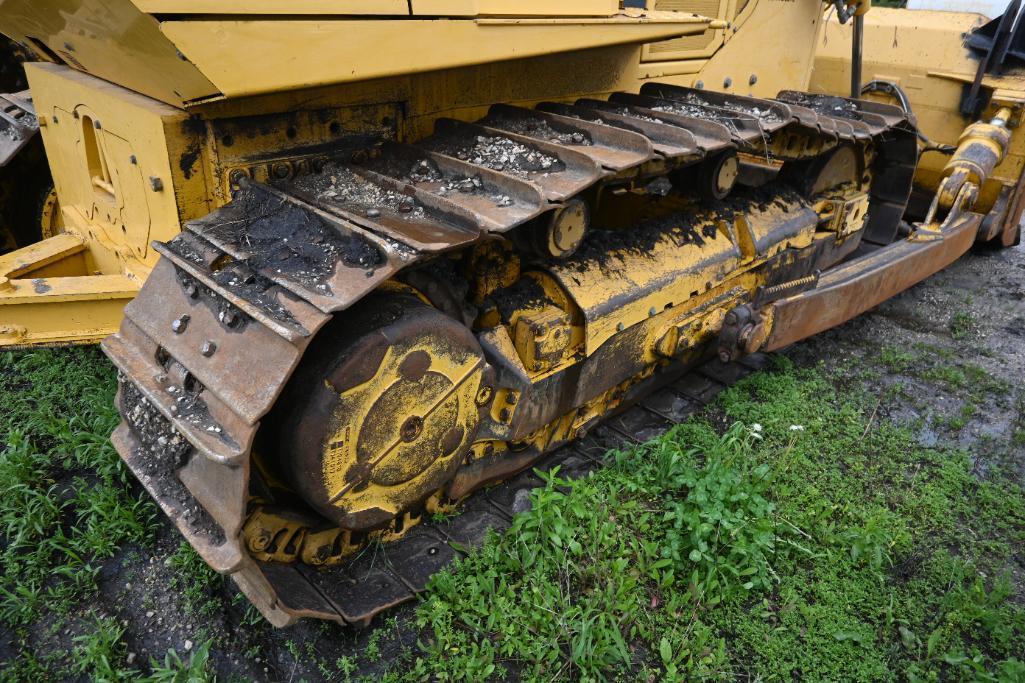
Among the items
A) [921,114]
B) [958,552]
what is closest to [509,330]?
[958,552]

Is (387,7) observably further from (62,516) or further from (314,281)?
(62,516)

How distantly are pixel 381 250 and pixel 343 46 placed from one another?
24.4 inches

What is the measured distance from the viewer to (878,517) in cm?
283

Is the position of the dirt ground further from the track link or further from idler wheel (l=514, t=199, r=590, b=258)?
idler wheel (l=514, t=199, r=590, b=258)

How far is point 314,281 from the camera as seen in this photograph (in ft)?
6.33

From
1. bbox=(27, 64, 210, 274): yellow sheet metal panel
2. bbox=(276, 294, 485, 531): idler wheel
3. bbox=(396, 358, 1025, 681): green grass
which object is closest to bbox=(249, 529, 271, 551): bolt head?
bbox=(276, 294, 485, 531): idler wheel

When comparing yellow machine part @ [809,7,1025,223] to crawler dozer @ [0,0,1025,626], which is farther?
yellow machine part @ [809,7,1025,223]

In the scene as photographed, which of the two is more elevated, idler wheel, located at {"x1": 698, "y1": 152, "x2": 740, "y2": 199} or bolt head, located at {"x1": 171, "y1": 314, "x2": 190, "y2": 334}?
idler wheel, located at {"x1": 698, "y1": 152, "x2": 740, "y2": 199}

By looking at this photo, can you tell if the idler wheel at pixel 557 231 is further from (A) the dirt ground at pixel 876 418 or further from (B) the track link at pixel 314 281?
(A) the dirt ground at pixel 876 418

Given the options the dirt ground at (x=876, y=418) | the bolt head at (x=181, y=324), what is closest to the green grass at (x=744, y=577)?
the dirt ground at (x=876, y=418)

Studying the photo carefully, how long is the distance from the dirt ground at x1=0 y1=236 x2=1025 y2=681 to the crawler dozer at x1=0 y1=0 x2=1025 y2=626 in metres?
0.17

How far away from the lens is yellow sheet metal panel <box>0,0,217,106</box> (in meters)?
1.96

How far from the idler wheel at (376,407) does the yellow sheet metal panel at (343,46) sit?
26.6 inches

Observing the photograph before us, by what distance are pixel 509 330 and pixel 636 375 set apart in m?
0.90
